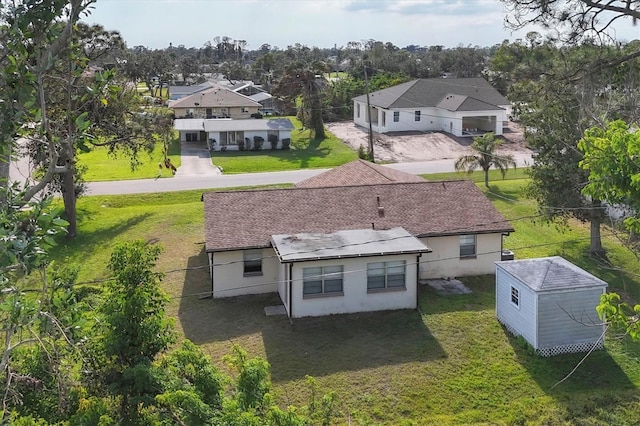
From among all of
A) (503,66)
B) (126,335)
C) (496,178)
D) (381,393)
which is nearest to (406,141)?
(496,178)

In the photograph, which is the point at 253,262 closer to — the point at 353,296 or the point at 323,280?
the point at 323,280

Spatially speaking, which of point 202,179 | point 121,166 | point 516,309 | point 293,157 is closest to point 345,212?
point 516,309

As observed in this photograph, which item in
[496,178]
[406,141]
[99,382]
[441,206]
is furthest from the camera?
[406,141]

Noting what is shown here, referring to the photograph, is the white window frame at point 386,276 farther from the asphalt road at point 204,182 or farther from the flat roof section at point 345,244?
the asphalt road at point 204,182

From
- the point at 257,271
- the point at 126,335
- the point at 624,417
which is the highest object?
the point at 126,335

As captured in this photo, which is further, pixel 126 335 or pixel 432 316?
pixel 432 316

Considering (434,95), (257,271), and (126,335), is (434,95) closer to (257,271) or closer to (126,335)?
(257,271)

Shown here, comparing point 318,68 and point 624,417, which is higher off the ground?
point 318,68
